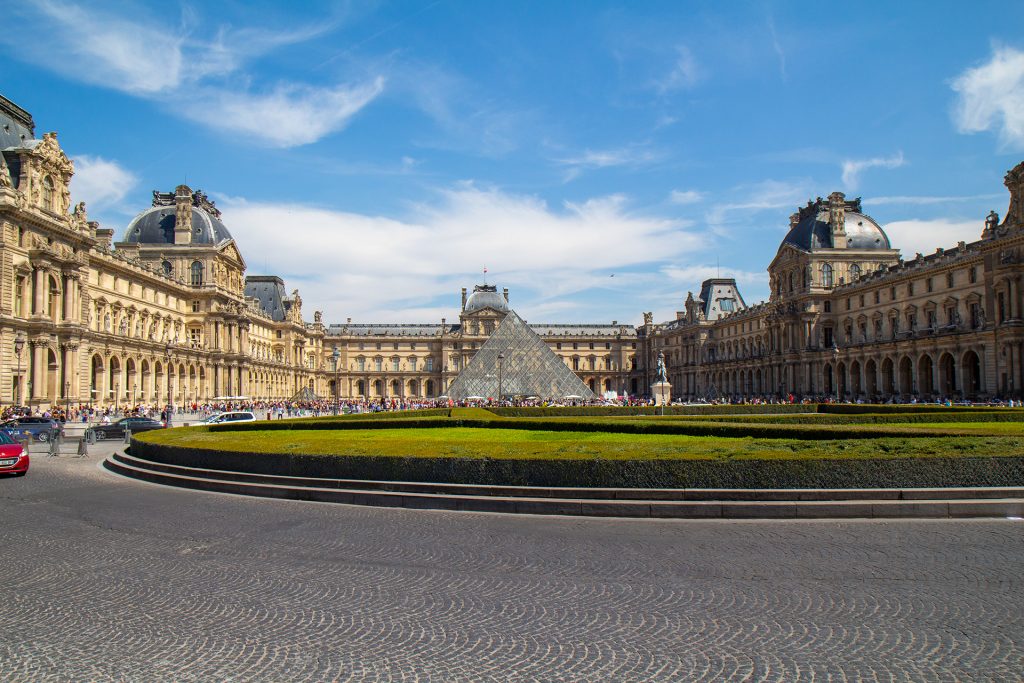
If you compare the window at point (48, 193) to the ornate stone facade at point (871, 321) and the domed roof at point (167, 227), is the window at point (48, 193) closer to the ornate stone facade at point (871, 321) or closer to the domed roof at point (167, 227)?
the domed roof at point (167, 227)

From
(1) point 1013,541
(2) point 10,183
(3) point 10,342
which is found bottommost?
(1) point 1013,541

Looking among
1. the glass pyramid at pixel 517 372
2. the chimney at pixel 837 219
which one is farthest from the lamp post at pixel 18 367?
the chimney at pixel 837 219

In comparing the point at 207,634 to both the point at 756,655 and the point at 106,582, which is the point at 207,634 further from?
the point at 756,655

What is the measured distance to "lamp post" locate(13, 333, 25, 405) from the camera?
110ft

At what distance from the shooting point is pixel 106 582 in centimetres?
706

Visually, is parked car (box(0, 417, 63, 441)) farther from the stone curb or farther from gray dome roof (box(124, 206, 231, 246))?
gray dome roof (box(124, 206, 231, 246))

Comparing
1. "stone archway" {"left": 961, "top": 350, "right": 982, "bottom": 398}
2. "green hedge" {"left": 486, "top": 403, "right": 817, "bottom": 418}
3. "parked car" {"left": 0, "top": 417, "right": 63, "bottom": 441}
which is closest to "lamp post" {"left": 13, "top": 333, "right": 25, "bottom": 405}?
"parked car" {"left": 0, "top": 417, "right": 63, "bottom": 441}

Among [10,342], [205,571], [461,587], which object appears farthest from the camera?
[10,342]

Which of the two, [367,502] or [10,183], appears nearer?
[367,502]

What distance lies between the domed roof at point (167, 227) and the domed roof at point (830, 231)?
163 feet

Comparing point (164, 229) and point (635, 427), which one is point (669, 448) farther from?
point (164, 229)

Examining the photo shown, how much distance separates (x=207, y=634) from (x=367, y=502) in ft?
20.7

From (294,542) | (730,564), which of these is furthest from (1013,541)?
(294,542)

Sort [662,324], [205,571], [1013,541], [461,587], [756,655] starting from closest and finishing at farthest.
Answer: [756,655] < [461,587] < [205,571] < [1013,541] < [662,324]
